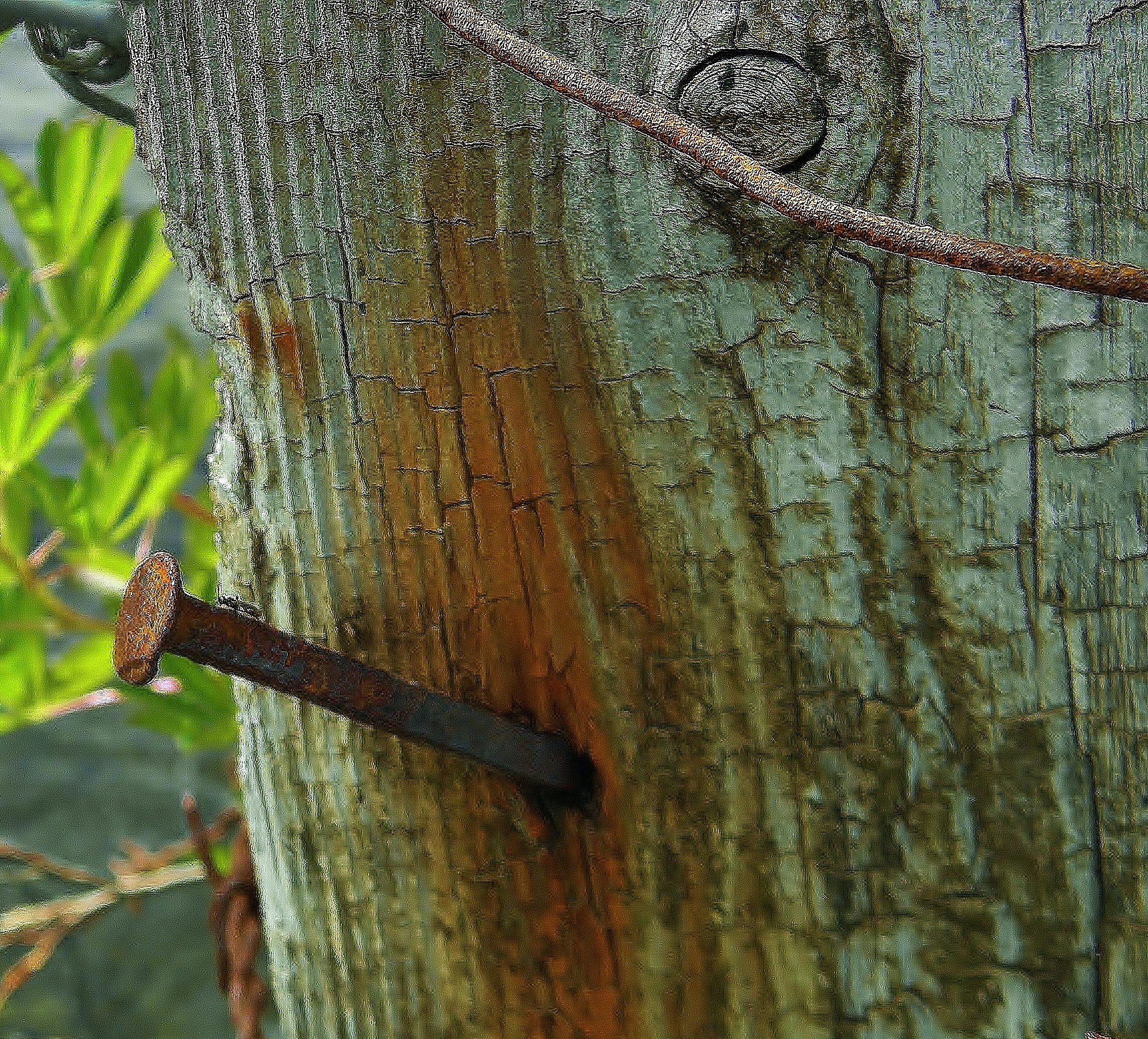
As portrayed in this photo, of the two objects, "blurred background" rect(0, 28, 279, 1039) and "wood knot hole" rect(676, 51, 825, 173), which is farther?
"blurred background" rect(0, 28, 279, 1039)

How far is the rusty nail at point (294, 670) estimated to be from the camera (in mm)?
509

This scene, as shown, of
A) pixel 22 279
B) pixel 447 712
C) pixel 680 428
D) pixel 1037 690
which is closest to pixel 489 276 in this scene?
pixel 680 428

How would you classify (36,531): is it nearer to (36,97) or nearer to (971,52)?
(36,97)

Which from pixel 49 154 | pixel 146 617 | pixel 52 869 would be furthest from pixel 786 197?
pixel 52 869

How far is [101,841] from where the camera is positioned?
2199 mm

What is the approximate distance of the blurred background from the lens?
2191mm

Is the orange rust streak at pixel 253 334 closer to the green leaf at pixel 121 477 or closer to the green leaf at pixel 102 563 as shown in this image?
the green leaf at pixel 121 477

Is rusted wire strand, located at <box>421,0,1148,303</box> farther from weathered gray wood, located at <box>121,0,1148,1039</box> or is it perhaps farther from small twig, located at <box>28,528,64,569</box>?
small twig, located at <box>28,528,64,569</box>

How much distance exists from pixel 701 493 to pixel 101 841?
202cm

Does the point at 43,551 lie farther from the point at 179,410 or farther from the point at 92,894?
the point at 92,894

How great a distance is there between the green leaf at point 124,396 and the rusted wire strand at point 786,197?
43.2 inches

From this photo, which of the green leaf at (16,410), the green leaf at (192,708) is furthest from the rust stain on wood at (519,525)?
the green leaf at (192,708)

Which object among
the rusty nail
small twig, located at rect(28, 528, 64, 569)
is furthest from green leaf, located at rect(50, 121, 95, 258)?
the rusty nail

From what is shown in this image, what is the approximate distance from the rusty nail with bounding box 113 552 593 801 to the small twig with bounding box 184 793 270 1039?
0.41 m
